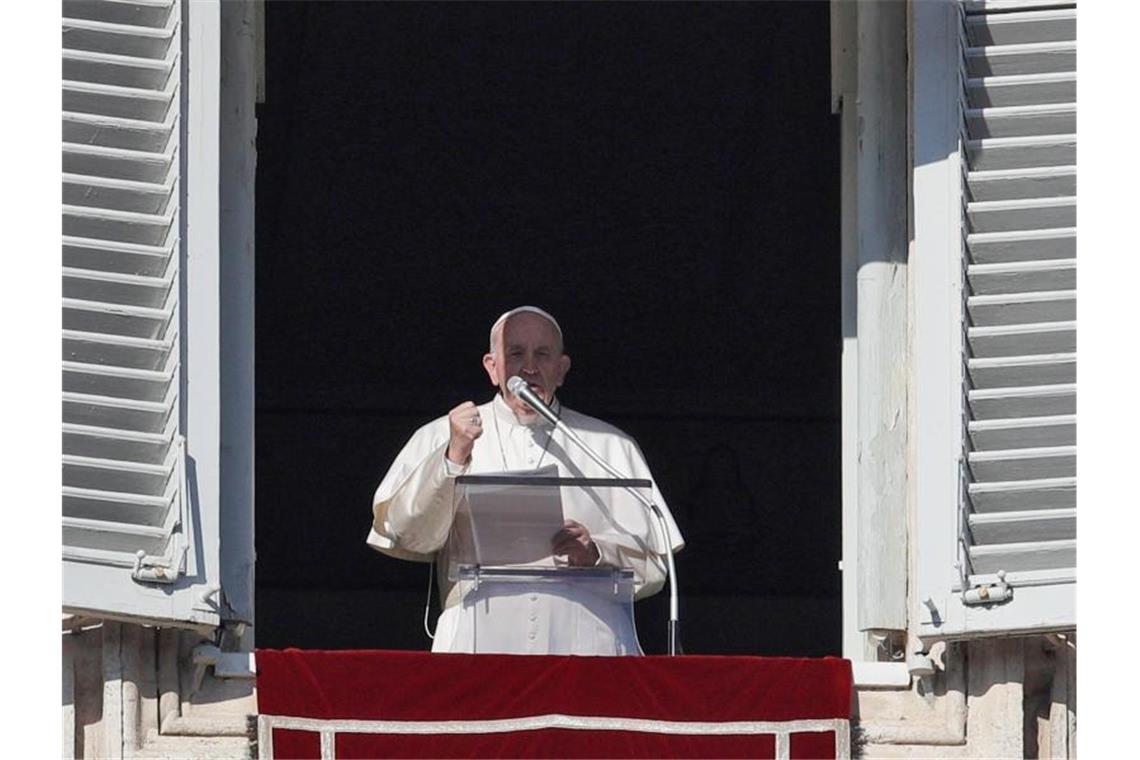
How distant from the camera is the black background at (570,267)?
37.4 feet

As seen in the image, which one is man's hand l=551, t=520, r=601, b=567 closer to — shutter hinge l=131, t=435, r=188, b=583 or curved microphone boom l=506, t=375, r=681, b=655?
curved microphone boom l=506, t=375, r=681, b=655

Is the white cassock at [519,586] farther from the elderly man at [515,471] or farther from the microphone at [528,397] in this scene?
the microphone at [528,397]

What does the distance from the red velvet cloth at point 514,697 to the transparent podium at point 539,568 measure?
302 mm

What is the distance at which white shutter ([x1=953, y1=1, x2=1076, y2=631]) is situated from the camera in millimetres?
6816

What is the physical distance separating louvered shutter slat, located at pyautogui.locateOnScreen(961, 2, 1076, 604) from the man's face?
1045 millimetres

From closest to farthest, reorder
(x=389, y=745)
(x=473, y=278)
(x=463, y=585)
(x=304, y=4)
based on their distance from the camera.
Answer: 1. (x=389, y=745)
2. (x=463, y=585)
3. (x=304, y=4)
4. (x=473, y=278)

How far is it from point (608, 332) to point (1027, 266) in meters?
5.60

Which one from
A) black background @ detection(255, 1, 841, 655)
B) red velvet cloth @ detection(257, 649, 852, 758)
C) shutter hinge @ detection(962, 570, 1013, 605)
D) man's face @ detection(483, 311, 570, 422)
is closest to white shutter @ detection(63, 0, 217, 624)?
red velvet cloth @ detection(257, 649, 852, 758)

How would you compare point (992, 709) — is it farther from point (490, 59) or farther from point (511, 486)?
A: point (490, 59)

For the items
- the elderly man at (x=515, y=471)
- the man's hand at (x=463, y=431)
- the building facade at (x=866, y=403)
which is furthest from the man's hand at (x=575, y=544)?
the building facade at (x=866, y=403)

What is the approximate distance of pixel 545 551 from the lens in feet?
22.7

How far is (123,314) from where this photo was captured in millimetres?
6898

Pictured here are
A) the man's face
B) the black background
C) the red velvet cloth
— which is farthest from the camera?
the black background

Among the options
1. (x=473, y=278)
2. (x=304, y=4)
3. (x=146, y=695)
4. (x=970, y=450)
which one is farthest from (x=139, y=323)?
(x=473, y=278)
